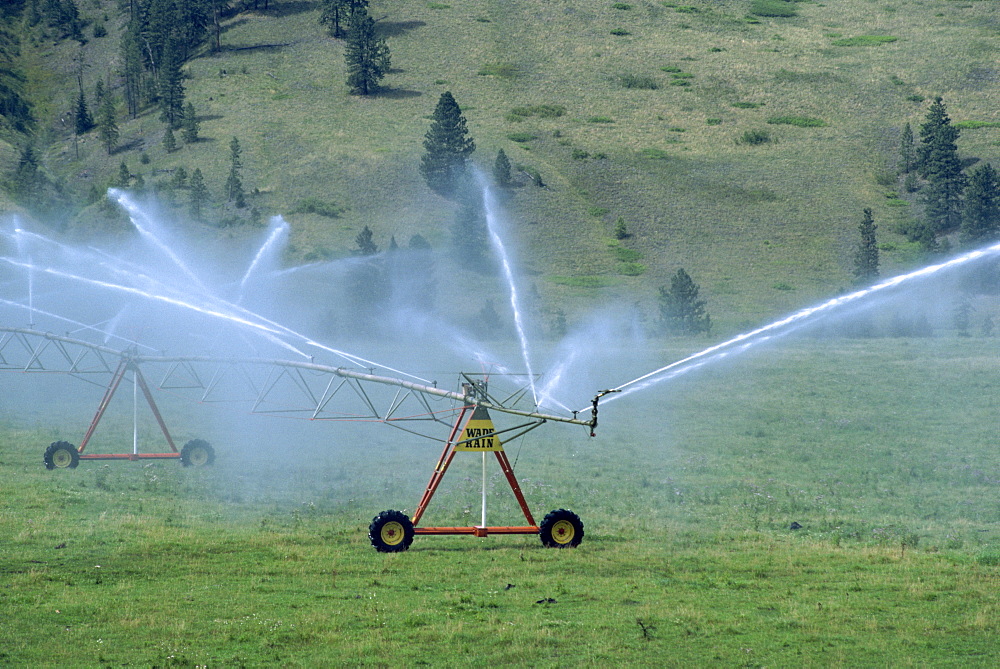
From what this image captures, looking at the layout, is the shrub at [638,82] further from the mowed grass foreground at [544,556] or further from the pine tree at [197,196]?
the mowed grass foreground at [544,556]

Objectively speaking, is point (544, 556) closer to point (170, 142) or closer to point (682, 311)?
point (682, 311)

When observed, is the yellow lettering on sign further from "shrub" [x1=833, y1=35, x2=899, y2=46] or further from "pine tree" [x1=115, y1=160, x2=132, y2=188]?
"shrub" [x1=833, y1=35, x2=899, y2=46]

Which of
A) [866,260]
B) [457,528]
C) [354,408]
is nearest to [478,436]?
[457,528]

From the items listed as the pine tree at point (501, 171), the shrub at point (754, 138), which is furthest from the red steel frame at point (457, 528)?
the shrub at point (754, 138)

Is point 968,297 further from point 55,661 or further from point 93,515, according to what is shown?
point 55,661

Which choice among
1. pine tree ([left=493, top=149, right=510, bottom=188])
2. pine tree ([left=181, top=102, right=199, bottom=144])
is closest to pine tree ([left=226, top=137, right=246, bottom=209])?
pine tree ([left=181, top=102, right=199, bottom=144])

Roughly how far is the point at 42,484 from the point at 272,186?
105 m

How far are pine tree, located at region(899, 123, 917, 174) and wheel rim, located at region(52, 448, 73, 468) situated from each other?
124m

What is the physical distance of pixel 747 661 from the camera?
2119 centimetres

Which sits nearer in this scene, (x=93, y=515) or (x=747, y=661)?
(x=747, y=661)

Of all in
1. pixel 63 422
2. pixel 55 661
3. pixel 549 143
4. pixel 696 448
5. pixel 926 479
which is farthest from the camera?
pixel 549 143

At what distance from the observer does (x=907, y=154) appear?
475 ft

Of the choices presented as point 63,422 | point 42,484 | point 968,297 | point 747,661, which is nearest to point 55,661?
point 747,661

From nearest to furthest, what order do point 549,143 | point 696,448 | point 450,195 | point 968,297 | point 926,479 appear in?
point 926,479 < point 696,448 < point 968,297 < point 450,195 < point 549,143
